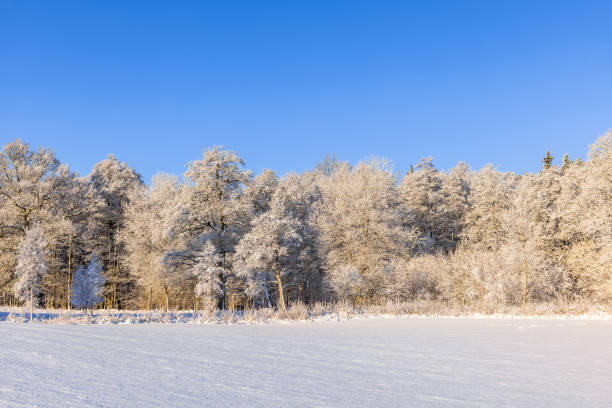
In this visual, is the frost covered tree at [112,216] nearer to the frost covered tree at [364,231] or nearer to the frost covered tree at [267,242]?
the frost covered tree at [267,242]

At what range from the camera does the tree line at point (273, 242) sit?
2314cm

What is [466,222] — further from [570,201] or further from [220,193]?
[220,193]

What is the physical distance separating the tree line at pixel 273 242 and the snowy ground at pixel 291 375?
628 inches

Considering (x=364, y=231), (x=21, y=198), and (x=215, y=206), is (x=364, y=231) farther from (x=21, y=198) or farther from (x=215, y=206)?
(x=21, y=198)

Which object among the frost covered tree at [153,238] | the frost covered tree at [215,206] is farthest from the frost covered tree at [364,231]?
the frost covered tree at [153,238]

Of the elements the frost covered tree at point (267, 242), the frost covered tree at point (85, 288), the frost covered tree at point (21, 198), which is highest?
the frost covered tree at point (21, 198)

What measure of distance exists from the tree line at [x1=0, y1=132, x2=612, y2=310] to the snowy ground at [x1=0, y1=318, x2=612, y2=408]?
52.4 ft

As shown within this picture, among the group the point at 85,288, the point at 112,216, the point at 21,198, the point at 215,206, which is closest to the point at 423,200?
the point at 215,206

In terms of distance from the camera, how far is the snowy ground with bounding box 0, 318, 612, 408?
282 cm

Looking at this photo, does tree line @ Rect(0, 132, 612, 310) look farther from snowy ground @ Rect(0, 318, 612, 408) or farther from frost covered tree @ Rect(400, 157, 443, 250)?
snowy ground @ Rect(0, 318, 612, 408)

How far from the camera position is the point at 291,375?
3729 mm

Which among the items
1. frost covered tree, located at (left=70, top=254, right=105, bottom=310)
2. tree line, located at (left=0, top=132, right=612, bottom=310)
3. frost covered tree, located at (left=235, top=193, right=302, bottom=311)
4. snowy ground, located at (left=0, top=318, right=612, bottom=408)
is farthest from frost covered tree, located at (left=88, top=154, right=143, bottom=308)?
snowy ground, located at (left=0, top=318, right=612, bottom=408)

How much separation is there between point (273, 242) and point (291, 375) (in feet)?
64.1

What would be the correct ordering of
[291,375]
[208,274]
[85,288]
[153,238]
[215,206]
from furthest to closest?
[153,238], [215,206], [208,274], [85,288], [291,375]
